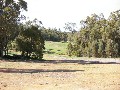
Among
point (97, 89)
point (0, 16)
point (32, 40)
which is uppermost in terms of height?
point (0, 16)

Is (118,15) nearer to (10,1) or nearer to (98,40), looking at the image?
(98,40)

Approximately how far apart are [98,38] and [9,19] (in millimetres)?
44691

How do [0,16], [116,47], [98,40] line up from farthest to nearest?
[98,40]
[116,47]
[0,16]

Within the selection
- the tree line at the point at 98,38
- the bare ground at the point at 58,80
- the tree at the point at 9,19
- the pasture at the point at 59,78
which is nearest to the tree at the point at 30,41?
the tree at the point at 9,19

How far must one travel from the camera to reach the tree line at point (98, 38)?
305 ft

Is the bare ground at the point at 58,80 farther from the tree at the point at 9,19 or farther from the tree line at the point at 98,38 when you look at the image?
the tree line at the point at 98,38

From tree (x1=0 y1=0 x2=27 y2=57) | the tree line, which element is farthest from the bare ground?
the tree line

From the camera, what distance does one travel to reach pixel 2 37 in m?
61.5

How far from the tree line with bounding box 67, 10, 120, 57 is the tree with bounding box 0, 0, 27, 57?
36398mm

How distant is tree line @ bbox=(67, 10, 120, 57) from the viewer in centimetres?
9306

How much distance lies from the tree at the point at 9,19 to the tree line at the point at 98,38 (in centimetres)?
3640

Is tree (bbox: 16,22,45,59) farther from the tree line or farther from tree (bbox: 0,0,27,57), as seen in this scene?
the tree line

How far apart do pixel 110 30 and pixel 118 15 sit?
22.1 ft

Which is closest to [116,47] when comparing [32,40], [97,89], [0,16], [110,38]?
[110,38]
